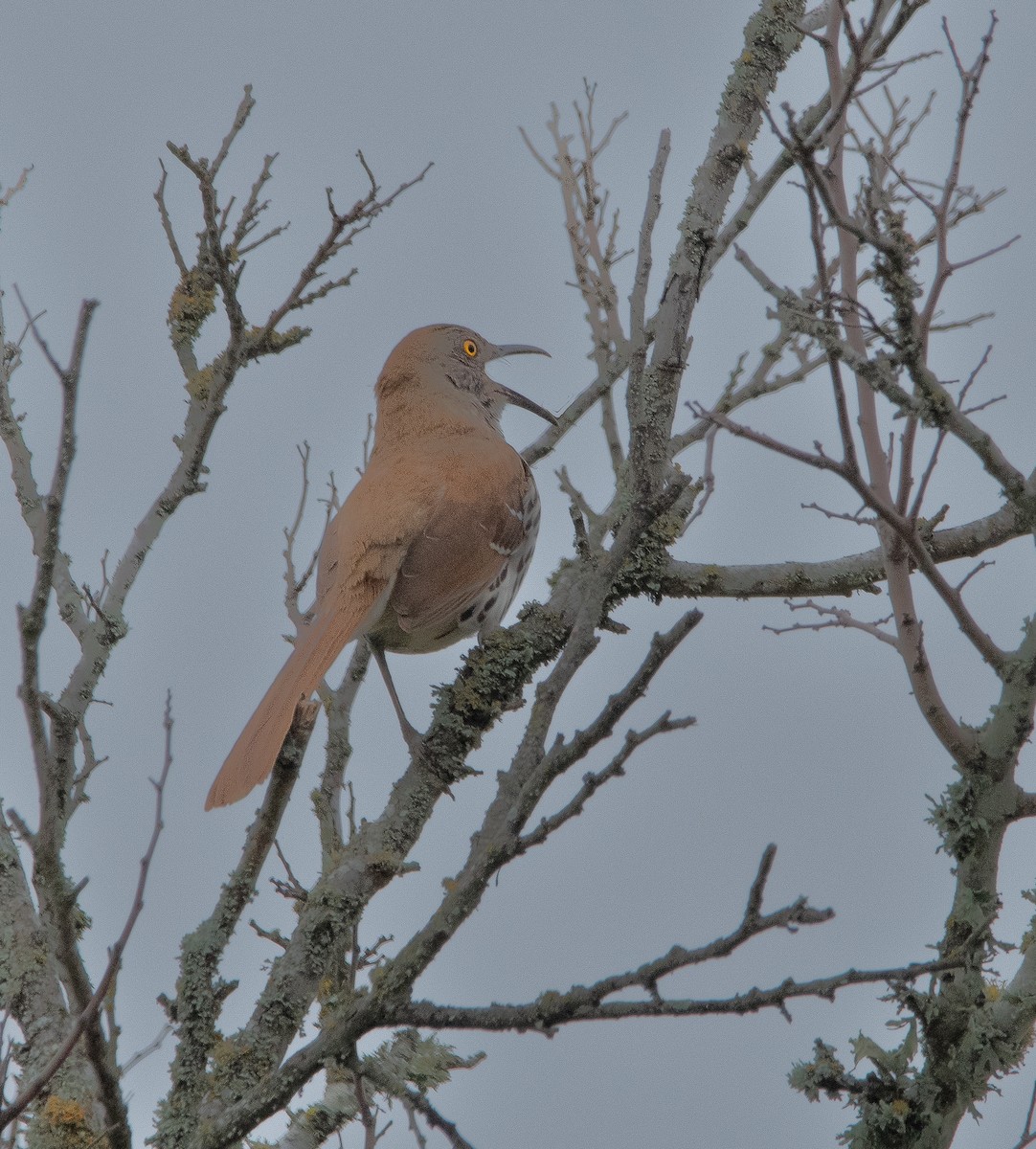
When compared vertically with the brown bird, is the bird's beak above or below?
above

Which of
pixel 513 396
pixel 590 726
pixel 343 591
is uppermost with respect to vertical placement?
pixel 513 396

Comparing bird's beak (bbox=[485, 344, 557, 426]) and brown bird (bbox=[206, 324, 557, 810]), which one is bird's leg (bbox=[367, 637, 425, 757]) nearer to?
brown bird (bbox=[206, 324, 557, 810])

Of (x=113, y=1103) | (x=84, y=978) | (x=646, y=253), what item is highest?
(x=646, y=253)

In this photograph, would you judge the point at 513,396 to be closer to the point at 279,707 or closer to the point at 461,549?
the point at 461,549

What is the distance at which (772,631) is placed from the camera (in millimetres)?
4262

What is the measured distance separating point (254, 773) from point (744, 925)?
1845 millimetres

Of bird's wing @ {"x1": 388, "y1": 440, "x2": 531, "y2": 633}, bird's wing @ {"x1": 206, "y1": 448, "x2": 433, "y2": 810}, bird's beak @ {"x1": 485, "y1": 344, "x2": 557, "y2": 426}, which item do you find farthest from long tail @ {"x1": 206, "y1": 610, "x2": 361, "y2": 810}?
bird's beak @ {"x1": 485, "y1": 344, "x2": 557, "y2": 426}

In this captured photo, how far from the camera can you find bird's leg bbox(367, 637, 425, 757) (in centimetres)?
456

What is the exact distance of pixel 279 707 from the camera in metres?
4.17

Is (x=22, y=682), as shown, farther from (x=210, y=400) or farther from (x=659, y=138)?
(x=659, y=138)

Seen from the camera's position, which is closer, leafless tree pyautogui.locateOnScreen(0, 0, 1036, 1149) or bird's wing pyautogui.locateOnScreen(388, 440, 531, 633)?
leafless tree pyautogui.locateOnScreen(0, 0, 1036, 1149)

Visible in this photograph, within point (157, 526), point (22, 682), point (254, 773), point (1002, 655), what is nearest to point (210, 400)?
point (157, 526)

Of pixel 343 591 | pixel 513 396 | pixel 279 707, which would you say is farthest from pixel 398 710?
pixel 513 396

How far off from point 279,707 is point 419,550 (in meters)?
1.02
